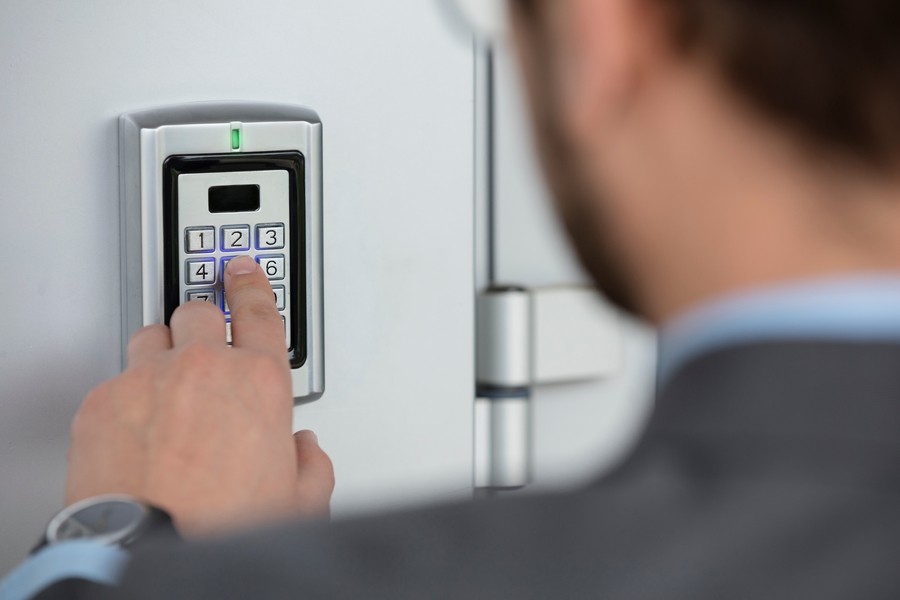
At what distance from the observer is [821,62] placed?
404 millimetres

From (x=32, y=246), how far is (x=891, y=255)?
48 cm

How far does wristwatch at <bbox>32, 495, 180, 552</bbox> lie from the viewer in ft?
1.61

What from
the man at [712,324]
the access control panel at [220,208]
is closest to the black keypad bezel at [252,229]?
the access control panel at [220,208]

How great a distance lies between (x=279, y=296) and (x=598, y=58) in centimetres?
35

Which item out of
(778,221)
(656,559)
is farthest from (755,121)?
(656,559)

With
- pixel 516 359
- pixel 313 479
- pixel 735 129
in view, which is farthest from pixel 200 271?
pixel 735 129

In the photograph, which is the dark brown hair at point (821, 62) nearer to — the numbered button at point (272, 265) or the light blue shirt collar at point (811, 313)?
the light blue shirt collar at point (811, 313)

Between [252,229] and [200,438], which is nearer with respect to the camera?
[200,438]

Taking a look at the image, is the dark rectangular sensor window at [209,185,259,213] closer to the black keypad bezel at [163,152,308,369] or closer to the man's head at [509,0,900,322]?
the black keypad bezel at [163,152,308,369]

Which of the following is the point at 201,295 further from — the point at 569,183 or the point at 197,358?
the point at 569,183

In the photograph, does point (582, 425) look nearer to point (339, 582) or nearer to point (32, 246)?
point (32, 246)

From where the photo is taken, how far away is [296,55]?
752mm

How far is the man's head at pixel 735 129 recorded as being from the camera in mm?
406

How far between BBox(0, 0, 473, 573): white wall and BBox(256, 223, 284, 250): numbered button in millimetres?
56
